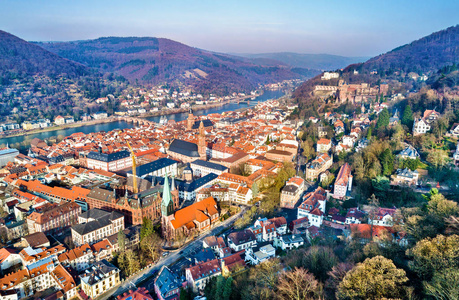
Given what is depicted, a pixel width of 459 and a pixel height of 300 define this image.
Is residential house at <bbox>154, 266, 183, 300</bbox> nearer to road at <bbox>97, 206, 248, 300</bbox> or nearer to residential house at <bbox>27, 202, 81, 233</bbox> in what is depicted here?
road at <bbox>97, 206, 248, 300</bbox>

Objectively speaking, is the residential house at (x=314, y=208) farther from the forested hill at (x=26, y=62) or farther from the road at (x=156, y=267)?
the forested hill at (x=26, y=62)

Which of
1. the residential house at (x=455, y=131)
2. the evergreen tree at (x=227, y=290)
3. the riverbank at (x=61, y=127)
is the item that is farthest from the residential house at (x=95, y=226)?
the riverbank at (x=61, y=127)

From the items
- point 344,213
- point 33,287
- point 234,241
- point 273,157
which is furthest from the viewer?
point 273,157

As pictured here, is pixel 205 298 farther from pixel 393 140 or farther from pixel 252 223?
pixel 393 140

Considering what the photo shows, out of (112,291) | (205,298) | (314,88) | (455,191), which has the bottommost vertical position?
(112,291)

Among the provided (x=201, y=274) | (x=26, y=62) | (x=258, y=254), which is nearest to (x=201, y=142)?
(x=258, y=254)

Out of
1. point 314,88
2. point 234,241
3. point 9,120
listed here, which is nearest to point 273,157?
point 234,241
